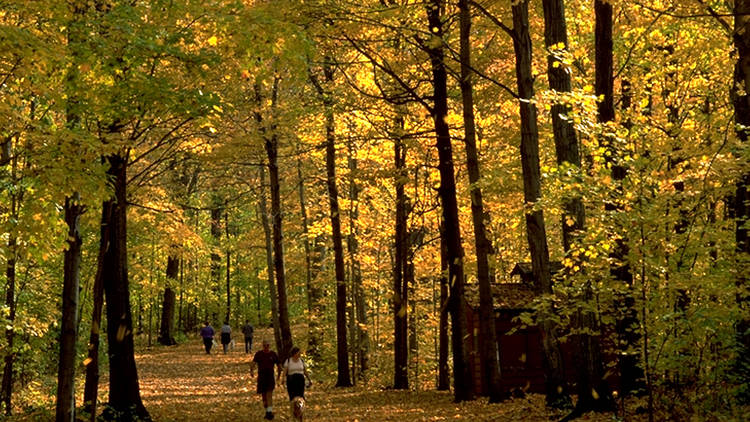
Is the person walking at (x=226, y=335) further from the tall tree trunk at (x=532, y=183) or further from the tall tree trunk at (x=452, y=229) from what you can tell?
the tall tree trunk at (x=532, y=183)

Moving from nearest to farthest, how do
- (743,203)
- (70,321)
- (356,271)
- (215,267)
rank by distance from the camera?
(743,203), (70,321), (356,271), (215,267)

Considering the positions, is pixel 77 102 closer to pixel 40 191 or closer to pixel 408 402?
pixel 40 191

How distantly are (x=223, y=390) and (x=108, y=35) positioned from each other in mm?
15528

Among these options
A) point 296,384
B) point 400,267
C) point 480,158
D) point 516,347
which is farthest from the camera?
point 516,347

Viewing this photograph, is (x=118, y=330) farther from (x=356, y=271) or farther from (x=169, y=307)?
(x=169, y=307)

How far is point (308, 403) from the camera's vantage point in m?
19.2

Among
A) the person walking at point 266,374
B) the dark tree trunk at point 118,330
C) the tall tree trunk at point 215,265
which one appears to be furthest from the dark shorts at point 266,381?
the tall tree trunk at point 215,265

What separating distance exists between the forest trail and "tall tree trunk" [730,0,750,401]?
7.44 feet

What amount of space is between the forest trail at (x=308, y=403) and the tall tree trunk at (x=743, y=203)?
7.44 feet

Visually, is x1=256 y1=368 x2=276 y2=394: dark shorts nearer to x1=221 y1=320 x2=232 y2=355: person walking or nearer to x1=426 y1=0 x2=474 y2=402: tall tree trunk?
x1=426 y1=0 x2=474 y2=402: tall tree trunk

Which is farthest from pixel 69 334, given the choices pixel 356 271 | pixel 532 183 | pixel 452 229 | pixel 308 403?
pixel 356 271

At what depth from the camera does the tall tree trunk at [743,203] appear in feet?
28.1

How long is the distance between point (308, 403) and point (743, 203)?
12935 mm

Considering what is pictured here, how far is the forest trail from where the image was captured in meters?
14.1
